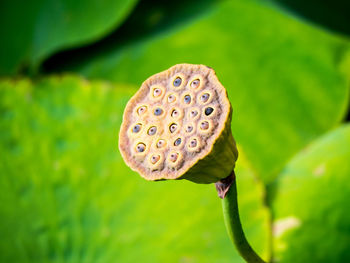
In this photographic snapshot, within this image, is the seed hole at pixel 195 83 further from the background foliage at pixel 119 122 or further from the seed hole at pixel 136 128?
the background foliage at pixel 119 122

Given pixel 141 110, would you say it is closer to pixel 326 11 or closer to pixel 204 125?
pixel 204 125

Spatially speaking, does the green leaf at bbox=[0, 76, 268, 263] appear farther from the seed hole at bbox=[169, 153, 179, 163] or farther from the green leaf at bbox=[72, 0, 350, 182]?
the seed hole at bbox=[169, 153, 179, 163]

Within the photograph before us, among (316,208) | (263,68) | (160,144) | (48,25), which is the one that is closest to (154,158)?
(160,144)

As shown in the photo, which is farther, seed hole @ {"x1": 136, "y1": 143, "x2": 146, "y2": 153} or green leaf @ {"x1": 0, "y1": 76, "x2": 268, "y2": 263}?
green leaf @ {"x1": 0, "y1": 76, "x2": 268, "y2": 263}

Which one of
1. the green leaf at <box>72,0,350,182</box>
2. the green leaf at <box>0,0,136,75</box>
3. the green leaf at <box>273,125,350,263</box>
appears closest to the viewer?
the green leaf at <box>273,125,350,263</box>

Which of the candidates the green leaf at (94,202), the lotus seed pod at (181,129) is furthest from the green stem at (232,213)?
the green leaf at (94,202)

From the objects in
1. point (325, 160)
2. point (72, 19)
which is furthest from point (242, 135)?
point (72, 19)

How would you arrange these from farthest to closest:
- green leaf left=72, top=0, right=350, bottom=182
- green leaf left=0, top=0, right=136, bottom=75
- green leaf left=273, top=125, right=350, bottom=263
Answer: green leaf left=0, top=0, right=136, bottom=75, green leaf left=72, top=0, right=350, bottom=182, green leaf left=273, top=125, right=350, bottom=263

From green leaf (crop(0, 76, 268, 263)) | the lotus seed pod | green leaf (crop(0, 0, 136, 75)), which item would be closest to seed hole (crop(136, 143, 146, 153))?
the lotus seed pod
